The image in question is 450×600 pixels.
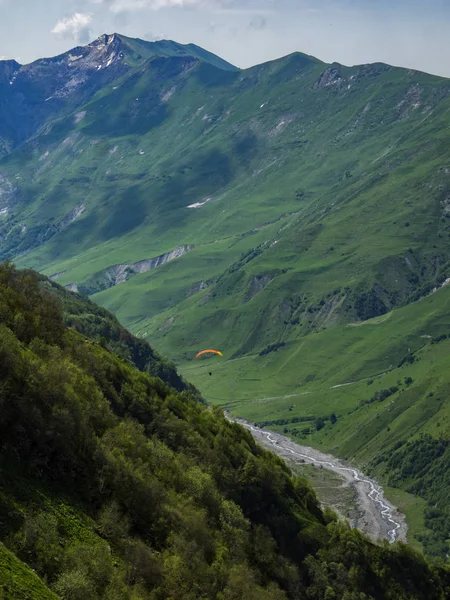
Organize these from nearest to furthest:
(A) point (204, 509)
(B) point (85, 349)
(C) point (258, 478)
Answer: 1. (A) point (204, 509)
2. (B) point (85, 349)
3. (C) point (258, 478)

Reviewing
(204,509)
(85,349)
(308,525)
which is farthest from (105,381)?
(308,525)

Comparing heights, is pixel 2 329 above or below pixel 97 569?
above

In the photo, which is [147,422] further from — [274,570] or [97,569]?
[97,569]

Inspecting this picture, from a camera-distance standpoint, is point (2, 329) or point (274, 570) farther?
point (274, 570)

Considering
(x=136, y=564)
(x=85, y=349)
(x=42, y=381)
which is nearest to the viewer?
(x=136, y=564)

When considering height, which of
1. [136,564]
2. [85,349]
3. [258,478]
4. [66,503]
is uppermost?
[85,349]

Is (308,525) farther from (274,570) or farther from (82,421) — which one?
(82,421)
